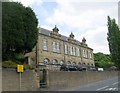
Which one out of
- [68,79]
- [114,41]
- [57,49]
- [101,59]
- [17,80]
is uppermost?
[114,41]

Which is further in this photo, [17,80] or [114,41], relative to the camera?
[114,41]

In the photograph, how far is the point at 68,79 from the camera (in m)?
39.2

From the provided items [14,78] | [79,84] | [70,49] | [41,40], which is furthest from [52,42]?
[14,78]

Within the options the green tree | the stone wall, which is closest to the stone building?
the green tree

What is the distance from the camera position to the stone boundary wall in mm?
33750

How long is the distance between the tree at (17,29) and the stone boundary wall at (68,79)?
535 cm

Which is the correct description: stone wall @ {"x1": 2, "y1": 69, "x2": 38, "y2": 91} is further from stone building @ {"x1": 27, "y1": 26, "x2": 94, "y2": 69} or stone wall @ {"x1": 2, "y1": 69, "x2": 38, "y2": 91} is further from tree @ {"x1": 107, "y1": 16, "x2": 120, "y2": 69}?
tree @ {"x1": 107, "y1": 16, "x2": 120, "y2": 69}

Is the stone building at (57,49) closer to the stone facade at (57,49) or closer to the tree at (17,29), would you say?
the stone facade at (57,49)

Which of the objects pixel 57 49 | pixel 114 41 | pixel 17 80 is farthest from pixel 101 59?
pixel 17 80

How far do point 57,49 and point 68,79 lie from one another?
22277 millimetres

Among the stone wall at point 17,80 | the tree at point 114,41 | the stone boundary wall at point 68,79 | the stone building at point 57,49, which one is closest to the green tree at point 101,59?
the stone building at point 57,49

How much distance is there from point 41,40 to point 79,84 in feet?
49.6

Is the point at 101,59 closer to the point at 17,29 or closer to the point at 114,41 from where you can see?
the point at 114,41

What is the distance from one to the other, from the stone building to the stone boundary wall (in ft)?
20.5
